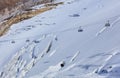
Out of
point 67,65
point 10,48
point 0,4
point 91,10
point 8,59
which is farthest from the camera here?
point 0,4

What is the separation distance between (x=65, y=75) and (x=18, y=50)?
24.9ft

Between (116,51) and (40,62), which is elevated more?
(116,51)

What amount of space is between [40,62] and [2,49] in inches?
254

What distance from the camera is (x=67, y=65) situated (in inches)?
695

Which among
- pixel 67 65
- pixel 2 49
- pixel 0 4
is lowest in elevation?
pixel 0 4

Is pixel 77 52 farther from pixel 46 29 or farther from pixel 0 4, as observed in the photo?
pixel 0 4

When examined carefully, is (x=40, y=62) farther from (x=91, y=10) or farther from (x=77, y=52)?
(x=91, y=10)

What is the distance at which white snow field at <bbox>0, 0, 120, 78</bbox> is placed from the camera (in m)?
16.7

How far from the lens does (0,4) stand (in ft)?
215

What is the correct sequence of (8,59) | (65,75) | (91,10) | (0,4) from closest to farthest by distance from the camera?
1. (65,75)
2. (8,59)
3. (91,10)
4. (0,4)

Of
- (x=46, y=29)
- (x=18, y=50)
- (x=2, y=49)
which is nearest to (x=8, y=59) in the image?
(x=18, y=50)

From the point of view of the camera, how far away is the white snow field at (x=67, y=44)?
16719 mm

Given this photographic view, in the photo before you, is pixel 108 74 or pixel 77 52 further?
pixel 77 52

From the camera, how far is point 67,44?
68.9 ft
